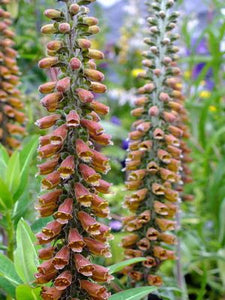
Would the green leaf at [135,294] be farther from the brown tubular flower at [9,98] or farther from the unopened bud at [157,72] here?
the brown tubular flower at [9,98]

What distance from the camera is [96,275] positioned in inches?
63.9

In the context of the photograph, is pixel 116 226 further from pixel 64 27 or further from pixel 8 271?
pixel 64 27

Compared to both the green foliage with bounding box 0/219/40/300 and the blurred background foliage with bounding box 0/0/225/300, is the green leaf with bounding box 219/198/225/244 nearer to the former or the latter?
the blurred background foliage with bounding box 0/0/225/300

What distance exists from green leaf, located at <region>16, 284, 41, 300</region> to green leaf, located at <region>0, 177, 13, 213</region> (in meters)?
0.41

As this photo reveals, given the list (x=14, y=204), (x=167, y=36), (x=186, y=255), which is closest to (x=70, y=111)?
(x=14, y=204)

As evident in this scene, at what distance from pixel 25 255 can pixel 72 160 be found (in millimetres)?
361

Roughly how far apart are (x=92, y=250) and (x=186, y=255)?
2.03 metres

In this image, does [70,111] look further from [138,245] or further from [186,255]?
[186,255]

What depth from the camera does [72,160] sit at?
155 centimetres

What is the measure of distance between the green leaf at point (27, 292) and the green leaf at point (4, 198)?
0.41 meters

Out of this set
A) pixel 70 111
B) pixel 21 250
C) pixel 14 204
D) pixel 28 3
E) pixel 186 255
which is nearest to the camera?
pixel 70 111

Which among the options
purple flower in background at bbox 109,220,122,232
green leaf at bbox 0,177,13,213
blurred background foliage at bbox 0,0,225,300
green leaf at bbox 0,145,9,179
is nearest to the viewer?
green leaf at bbox 0,177,13,213

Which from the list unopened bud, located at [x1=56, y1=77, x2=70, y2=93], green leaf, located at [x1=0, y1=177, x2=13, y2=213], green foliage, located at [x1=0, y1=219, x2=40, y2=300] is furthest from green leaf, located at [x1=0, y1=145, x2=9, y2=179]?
unopened bud, located at [x1=56, y1=77, x2=70, y2=93]

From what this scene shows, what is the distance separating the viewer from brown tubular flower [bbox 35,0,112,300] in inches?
60.6
